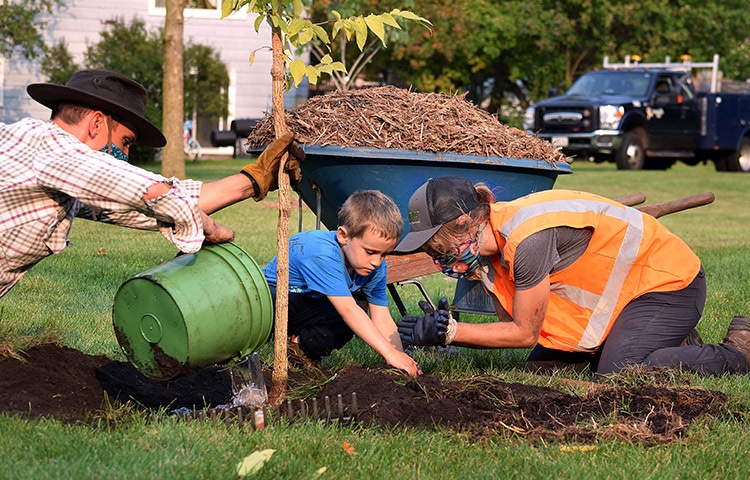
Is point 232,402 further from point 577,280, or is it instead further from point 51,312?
point 51,312

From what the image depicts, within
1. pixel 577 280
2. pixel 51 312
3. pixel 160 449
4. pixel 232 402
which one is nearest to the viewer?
pixel 160 449

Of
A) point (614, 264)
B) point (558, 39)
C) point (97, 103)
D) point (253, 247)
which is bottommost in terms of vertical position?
point (253, 247)

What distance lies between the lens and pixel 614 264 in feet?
15.0

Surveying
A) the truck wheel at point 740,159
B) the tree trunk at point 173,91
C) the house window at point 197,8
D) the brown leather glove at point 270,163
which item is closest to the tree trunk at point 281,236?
the brown leather glove at point 270,163

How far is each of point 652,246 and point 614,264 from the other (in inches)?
10.2

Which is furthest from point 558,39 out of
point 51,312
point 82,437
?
point 82,437

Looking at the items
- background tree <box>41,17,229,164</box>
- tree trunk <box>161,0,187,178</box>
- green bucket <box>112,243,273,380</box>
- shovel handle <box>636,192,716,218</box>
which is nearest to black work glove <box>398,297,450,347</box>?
green bucket <box>112,243,273,380</box>

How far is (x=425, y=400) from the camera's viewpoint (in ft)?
12.5

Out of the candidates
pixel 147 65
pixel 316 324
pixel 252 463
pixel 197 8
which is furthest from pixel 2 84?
pixel 252 463

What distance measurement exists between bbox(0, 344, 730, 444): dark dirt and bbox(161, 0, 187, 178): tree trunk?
392 inches

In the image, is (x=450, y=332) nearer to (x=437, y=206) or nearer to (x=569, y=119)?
(x=437, y=206)

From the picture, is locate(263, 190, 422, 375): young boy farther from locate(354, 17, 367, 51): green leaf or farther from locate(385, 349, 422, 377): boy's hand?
locate(354, 17, 367, 51): green leaf

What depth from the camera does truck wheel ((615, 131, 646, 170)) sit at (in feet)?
69.8

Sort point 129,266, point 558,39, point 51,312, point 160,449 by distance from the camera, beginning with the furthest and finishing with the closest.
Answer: point 558,39 < point 129,266 < point 51,312 < point 160,449
